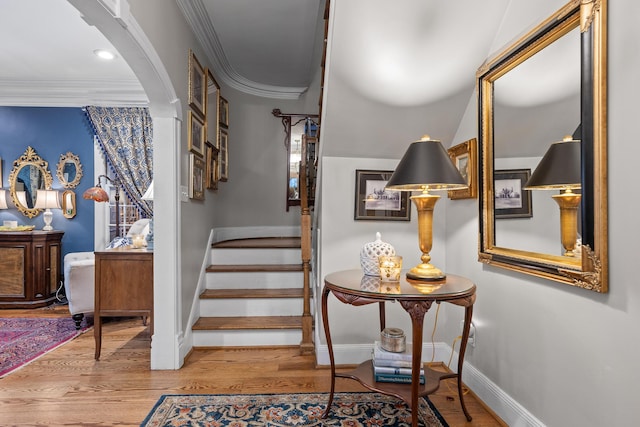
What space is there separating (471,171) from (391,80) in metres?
0.72

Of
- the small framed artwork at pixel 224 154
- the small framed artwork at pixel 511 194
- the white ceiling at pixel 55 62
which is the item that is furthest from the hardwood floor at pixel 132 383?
the white ceiling at pixel 55 62

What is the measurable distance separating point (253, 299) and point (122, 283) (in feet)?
3.30

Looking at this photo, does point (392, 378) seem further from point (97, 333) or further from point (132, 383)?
point (97, 333)

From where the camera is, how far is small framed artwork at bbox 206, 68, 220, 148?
339 centimetres

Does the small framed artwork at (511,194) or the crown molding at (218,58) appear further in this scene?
the crown molding at (218,58)

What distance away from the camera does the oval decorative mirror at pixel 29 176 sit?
4.40m

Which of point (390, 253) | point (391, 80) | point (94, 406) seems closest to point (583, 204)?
point (390, 253)

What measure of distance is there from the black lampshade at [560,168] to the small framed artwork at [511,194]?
0.07 metres

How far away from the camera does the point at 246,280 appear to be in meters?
3.24

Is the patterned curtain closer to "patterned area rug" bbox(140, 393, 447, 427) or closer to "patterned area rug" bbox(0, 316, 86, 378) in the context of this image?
"patterned area rug" bbox(0, 316, 86, 378)

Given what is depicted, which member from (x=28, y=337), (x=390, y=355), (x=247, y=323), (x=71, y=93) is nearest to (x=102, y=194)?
(x=71, y=93)

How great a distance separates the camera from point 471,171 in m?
2.09

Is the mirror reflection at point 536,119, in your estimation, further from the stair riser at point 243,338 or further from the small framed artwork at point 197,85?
the small framed artwork at point 197,85

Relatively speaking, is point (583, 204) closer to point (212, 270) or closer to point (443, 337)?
point (443, 337)
